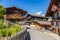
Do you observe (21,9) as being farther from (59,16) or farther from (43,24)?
(59,16)

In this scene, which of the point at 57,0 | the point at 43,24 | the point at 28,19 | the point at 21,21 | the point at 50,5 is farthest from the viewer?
the point at 28,19

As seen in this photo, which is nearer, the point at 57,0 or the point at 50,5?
the point at 57,0

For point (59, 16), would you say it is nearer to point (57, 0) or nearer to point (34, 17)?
point (57, 0)

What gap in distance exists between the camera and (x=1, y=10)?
61750mm

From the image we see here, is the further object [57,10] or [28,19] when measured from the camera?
[28,19]

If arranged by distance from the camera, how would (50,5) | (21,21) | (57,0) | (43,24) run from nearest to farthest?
(57,0) → (50,5) → (43,24) → (21,21)

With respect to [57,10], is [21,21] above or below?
below

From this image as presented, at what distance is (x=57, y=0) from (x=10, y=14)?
60582mm

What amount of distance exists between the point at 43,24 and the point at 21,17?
16.0 m

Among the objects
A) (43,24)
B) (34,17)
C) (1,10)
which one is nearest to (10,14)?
(34,17)

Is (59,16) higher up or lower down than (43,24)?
higher up

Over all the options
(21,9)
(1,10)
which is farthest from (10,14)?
(1,10)

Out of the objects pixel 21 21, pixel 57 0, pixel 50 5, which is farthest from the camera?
pixel 21 21

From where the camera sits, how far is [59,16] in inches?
1195
